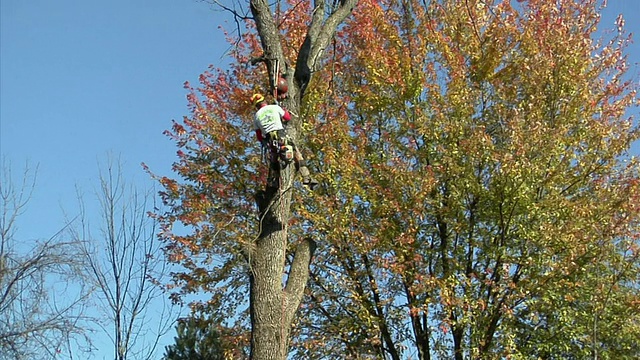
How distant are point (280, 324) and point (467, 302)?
5.51 meters

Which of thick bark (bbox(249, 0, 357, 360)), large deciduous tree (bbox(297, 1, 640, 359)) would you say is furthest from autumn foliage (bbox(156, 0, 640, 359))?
thick bark (bbox(249, 0, 357, 360))

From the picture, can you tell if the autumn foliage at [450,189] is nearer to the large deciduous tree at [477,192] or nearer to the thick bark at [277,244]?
the large deciduous tree at [477,192]

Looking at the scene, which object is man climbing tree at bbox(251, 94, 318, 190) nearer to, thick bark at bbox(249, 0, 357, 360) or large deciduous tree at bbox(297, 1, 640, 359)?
A: thick bark at bbox(249, 0, 357, 360)

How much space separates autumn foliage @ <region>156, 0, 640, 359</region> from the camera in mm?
10586

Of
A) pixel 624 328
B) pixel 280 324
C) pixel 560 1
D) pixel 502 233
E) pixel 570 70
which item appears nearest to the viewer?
A: pixel 280 324

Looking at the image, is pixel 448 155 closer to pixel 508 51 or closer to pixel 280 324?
pixel 508 51

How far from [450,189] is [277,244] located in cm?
606

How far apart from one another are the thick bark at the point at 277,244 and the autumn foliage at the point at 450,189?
3.80m

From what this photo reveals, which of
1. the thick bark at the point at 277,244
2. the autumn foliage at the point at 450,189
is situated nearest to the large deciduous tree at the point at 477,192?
the autumn foliage at the point at 450,189

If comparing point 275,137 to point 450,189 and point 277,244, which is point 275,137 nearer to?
point 277,244

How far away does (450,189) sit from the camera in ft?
37.7

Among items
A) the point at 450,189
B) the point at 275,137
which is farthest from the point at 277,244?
the point at 450,189

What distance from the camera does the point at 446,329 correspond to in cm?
1061

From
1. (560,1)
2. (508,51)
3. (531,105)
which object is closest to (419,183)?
(531,105)
